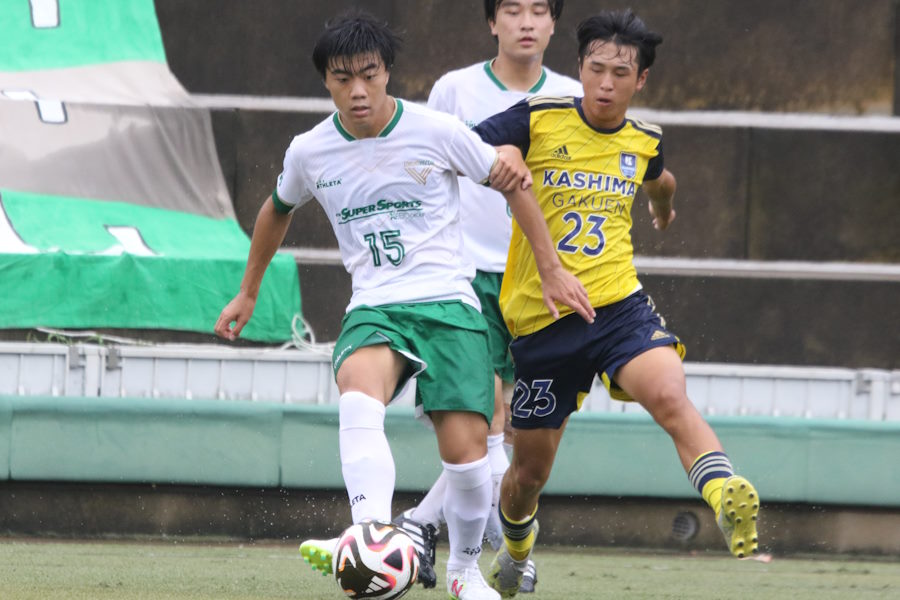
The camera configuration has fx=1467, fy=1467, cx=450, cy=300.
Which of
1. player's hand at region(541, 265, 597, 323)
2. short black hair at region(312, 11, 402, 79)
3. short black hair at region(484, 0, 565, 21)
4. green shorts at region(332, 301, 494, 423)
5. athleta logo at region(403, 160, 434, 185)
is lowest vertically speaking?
green shorts at region(332, 301, 494, 423)

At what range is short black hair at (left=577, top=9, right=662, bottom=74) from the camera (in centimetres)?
511

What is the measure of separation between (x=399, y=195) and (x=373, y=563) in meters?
1.31

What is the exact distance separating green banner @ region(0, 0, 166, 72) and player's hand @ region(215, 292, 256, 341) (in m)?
5.78

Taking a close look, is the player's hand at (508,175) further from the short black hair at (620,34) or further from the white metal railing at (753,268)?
the white metal railing at (753,268)

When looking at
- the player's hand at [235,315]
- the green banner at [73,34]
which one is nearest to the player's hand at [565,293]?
the player's hand at [235,315]

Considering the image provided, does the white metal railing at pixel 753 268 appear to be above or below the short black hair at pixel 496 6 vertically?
below

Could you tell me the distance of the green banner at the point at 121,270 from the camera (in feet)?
30.2

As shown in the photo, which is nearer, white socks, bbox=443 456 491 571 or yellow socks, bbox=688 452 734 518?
yellow socks, bbox=688 452 734 518

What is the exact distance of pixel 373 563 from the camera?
4.22 meters

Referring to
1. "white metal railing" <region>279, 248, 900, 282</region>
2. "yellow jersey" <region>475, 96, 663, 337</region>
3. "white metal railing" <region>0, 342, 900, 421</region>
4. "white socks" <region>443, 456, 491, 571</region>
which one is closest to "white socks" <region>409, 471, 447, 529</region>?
"white socks" <region>443, 456, 491, 571</region>

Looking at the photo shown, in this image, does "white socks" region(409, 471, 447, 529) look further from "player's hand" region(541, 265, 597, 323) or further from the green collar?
the green collar

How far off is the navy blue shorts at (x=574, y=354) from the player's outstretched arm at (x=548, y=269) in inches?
8.4

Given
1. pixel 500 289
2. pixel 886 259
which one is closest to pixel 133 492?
pixel 500 289

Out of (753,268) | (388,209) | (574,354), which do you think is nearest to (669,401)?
(574,354)
